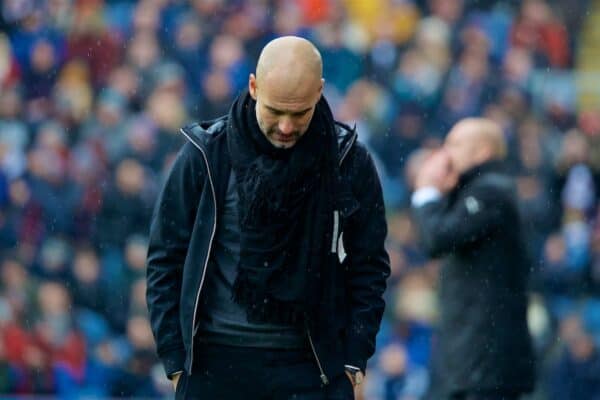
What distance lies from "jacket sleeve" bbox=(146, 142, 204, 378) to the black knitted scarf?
0.19 meters

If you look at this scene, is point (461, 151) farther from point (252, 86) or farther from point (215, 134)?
point (252, 86)

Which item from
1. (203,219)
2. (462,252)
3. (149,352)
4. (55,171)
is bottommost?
(149,352)

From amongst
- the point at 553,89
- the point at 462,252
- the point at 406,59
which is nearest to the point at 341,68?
Answer: the point at 406,59

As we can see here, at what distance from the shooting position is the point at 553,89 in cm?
1497

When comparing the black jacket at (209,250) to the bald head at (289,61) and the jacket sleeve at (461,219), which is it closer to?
the bald head at (289,61)

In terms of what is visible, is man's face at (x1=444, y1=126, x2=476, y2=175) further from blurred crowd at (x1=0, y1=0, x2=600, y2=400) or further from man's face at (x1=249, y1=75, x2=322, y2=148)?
blurred crowd at (x1=0, y1=0, x2=600, y2=400)

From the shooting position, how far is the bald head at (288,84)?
5.38m

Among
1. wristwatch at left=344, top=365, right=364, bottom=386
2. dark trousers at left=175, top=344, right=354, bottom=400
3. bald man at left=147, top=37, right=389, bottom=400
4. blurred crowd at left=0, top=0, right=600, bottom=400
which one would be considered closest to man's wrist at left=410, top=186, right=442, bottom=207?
bald man at left=147, top=37, right=389, bottom=400

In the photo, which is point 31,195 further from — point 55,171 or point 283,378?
point 283,378

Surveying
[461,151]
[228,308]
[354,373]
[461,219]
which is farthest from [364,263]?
[461,151]

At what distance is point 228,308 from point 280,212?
41 centimetres

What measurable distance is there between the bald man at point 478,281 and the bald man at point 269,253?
242cm

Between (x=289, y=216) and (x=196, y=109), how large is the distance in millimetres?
8800

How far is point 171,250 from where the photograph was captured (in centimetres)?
575
